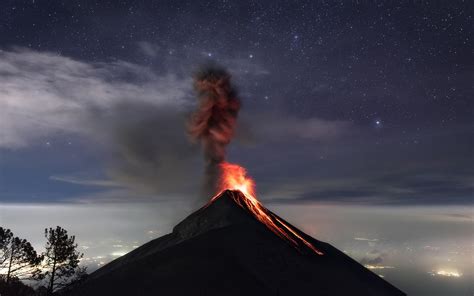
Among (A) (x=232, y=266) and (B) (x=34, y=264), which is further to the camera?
(A) (x=232, y=266)

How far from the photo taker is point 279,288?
2250 inches

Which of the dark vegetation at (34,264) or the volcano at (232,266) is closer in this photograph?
the dark vegetation at (34,264)

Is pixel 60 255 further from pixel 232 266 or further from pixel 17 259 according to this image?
pixel 232 266

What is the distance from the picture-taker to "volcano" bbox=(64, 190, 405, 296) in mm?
54906

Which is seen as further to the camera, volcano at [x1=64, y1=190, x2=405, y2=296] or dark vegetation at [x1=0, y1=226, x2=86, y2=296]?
volcano at [x1=64, y1=190, x2=405, y2=296]

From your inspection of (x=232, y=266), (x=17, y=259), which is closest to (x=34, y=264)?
(x=17, y=259)

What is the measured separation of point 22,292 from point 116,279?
687 inches

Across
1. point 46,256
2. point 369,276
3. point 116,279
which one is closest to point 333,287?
point 369,276

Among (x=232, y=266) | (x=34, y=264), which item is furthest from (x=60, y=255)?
(x=232, y=266)

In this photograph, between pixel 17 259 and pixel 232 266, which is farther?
pixel 232 266

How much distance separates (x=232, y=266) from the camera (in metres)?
61.6

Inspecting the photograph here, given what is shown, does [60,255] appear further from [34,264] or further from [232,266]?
[232,266]

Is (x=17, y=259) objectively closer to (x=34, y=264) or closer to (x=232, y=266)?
(x=34, y=264)

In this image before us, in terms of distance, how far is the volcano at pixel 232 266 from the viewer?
5491 cm
